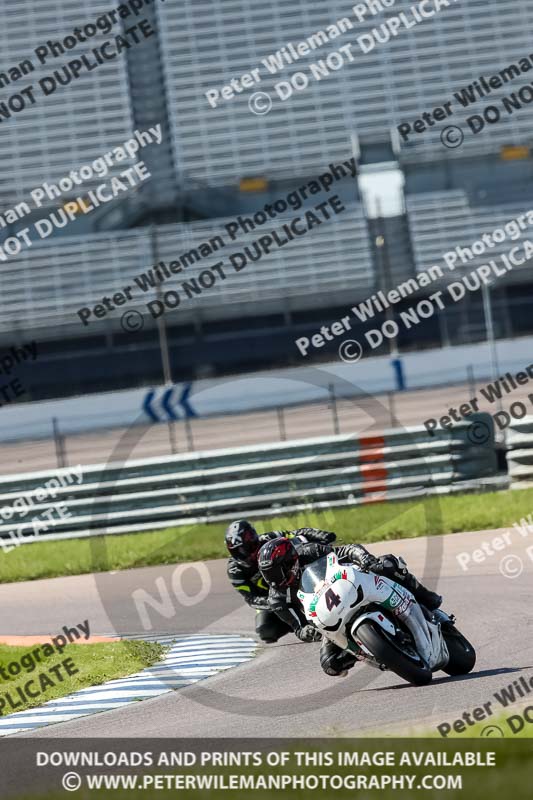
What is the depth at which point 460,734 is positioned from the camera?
5309 millimetres

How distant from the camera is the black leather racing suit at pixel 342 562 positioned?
7.32 m

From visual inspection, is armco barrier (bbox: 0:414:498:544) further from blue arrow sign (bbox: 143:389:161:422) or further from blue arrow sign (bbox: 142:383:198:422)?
blue arrow sign (bbox: 143:389:161:422)

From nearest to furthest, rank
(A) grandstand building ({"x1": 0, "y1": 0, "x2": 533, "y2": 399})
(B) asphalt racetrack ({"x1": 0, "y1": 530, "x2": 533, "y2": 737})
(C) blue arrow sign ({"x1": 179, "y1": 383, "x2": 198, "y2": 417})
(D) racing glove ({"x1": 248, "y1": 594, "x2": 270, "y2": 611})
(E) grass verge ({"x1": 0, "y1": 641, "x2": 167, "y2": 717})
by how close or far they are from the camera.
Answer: (B) asphalt racetrack ({"x1": 0, "y1": 530, "x2": 533, "y2": 737}) → (D) racing glove ({"x1": 248, "y1": 594, "x2": 270, "y2": 611}) → (E) grass verge ({"x1": 0, "y1": 641, "x2": 167, "y2": 717}) → (C) blue arrow sign ({"x1": 179, "y1": 383, "x2": 198, "y2": 417}) → (A) grandstand building ({"x1": 0, "y1": 0, "x2": 533, "y2": 399})

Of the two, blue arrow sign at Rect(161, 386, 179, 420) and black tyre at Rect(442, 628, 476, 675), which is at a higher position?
blue arrow sign at Rect(161, 386, 179, 420)

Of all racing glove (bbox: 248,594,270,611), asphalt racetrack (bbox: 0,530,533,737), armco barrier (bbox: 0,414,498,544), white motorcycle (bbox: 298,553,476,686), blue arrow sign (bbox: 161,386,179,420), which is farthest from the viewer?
blue arrow sign (bbox: 161,386,179,420)

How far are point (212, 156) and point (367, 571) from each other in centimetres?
4543

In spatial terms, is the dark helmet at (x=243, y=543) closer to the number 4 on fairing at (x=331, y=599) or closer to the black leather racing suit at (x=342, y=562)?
the black leather racing suit at (x=342, y=562)

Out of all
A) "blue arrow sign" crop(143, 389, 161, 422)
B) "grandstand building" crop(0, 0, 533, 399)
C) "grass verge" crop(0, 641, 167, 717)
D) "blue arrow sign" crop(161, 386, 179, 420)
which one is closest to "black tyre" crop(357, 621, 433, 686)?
"grass verge" crop(0, 641, 167, 717)

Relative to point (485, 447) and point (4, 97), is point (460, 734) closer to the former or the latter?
point (485, 447)

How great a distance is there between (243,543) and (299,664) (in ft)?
3.20

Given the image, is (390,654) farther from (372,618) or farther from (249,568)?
(249,568)

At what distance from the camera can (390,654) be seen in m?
6.99

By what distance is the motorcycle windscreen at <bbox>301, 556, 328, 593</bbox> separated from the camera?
23.9 feet

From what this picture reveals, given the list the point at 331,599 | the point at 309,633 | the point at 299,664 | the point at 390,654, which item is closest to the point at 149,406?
the point at 299,664
